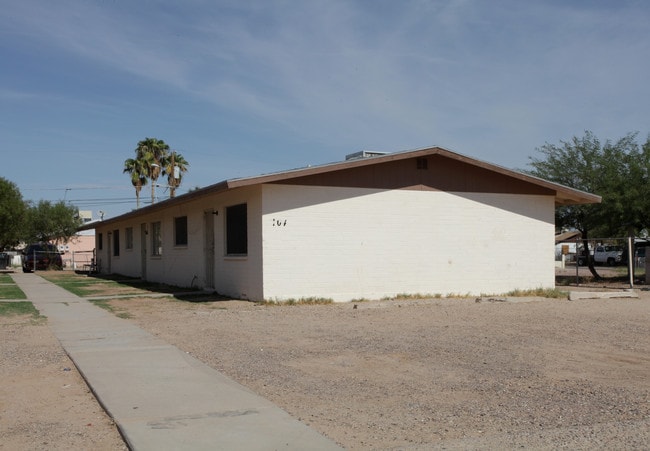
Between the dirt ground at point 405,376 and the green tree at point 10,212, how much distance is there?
2703 centimetres

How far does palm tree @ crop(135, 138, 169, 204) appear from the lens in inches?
2073

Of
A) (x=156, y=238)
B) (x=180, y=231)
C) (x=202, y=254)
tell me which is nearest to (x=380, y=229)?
(x=202, y=254)

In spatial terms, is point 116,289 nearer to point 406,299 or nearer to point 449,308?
point 406,299

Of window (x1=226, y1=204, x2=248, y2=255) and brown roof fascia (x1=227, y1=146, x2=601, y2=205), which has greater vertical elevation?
brown roof fascia (x1=227, y1=146, x2=601, y2=205)

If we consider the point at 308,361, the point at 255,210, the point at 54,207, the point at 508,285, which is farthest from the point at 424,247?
the point at 54,207

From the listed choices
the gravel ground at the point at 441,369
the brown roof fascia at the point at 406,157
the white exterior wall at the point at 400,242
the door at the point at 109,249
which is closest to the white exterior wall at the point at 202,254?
the white exterior wall at the point at 400,242

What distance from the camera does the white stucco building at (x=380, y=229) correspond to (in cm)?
1678

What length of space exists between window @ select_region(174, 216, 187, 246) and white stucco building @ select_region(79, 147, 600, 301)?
7.06 ft

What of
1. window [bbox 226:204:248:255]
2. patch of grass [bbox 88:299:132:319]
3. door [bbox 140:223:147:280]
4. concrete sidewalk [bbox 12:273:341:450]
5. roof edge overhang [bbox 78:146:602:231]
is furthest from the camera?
door [bbox 140:223:147:280]

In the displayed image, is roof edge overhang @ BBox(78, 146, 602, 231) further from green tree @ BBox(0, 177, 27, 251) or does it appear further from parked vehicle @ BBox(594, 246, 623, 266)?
parked vehicle @ BBox(594, 246, 623, 266)

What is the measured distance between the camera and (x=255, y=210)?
665 inches

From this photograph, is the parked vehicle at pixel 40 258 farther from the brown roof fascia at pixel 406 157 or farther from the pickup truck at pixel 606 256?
the pickup truck at pixel 606 256

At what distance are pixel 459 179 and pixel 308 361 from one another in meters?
10.9

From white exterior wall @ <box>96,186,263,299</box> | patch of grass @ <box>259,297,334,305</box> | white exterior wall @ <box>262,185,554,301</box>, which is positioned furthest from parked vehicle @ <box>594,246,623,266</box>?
patch of grass @ <box>259,297,334,305</box>
